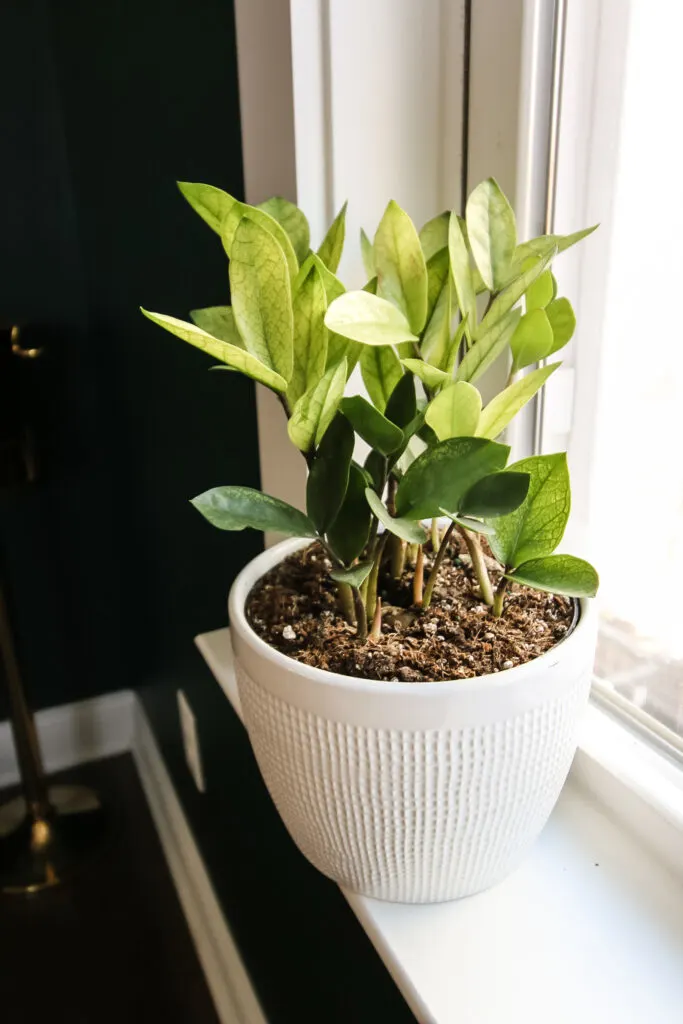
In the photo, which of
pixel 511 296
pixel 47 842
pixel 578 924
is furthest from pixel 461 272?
pixel 47 842

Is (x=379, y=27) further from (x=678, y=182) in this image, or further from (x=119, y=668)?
(x=119, y=668)

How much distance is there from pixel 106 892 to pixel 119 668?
1.55 ft

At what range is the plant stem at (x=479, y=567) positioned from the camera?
508 mm

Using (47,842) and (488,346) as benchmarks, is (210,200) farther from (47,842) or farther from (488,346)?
(47,842)

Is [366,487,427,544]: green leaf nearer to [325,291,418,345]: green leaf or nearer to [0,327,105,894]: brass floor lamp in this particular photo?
[325,291,418,345]: green leaf

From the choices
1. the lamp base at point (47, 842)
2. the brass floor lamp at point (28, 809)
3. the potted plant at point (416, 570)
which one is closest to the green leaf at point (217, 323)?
the potted plant at point (416, 570)

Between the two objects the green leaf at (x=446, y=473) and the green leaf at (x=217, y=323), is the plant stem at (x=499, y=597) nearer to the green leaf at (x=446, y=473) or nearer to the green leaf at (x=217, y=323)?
the green leaf at (x=446, y=473)

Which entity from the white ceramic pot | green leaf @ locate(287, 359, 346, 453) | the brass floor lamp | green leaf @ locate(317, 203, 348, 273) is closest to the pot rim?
the white ceramic pot

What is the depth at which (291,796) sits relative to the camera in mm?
506

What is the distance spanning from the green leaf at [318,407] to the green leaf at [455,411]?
5cm

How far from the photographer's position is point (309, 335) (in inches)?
18.6

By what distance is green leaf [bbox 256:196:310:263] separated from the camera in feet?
1.80

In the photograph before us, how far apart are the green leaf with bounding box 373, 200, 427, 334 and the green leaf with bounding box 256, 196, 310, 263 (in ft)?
0.26

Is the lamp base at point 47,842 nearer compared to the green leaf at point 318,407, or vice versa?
the green leaf at point 318,407
